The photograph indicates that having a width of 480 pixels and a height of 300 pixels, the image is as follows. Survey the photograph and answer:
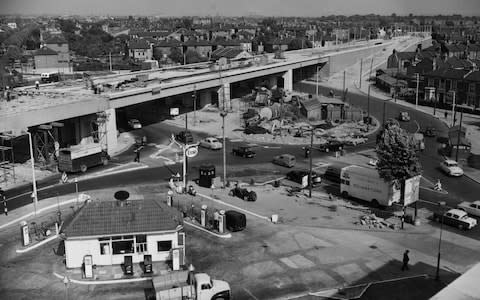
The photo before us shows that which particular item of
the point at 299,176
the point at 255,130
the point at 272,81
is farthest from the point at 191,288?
the point at 272,81

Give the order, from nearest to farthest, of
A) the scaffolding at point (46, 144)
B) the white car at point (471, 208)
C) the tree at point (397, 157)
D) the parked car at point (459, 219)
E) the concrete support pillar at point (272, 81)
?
the parked car at point (459, 219)
the tree at point (397, 157)
the white car at point (471, 208)
the scaffolding at point (46, 144)
the concrete support pillar at point (272, 81)

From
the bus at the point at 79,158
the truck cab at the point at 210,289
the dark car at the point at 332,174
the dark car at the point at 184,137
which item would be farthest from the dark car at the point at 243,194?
the dark car at the point at 184,137

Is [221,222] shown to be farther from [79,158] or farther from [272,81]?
[272,81]

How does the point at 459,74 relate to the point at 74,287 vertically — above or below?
above

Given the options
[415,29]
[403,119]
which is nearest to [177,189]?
[403,119]

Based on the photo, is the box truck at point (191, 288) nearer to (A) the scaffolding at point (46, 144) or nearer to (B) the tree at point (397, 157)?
(B) the tree at point (397, 157)

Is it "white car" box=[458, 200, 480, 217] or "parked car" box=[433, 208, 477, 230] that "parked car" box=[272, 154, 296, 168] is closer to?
"white car" box=[458, 200, 480, 217]

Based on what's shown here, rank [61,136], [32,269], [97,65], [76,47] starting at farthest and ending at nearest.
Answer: [76,47] < [97,65] < [61,136] < [32,269]

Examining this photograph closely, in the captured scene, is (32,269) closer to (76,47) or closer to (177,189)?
(177,189)
